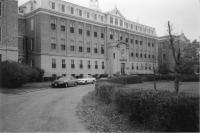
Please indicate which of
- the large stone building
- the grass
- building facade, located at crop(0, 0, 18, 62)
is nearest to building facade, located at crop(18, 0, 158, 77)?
the large stone building

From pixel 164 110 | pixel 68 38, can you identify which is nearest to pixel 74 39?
pixel 68 38

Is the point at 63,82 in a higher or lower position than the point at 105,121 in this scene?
higher

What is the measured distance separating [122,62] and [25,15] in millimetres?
27163

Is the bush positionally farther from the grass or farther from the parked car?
the grass

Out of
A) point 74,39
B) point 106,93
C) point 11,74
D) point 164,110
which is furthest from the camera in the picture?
point 74,39

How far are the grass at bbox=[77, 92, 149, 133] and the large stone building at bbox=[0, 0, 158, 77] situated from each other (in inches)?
969

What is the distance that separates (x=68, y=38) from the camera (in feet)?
139

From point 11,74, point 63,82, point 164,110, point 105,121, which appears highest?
point 11,74

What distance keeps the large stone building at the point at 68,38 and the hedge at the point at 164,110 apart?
28087 millimetres

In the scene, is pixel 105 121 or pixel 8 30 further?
pixel 8 30

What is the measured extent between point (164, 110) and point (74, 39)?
3790cm

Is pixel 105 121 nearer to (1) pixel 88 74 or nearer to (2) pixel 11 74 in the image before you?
(2) pixel 11 74

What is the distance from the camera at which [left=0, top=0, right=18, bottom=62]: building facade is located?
100 feet

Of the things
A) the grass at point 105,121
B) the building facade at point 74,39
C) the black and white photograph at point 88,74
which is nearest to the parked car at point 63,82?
the black and white photograph at point 88,74
